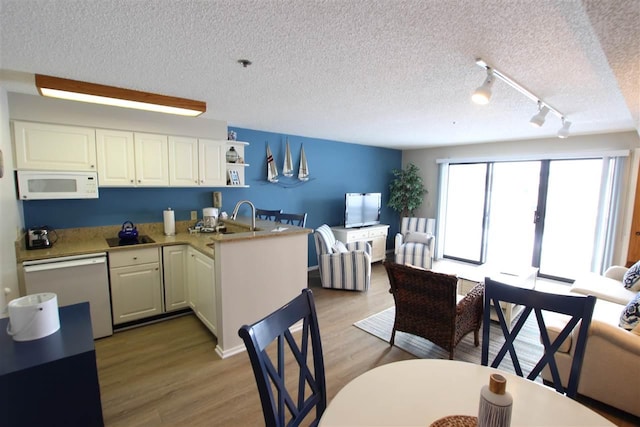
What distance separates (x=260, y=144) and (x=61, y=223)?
A: 253cm

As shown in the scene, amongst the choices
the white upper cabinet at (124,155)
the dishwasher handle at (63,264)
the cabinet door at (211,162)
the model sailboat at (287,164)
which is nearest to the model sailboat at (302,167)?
the model sailboat at (287,164)

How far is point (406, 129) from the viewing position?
4.19m

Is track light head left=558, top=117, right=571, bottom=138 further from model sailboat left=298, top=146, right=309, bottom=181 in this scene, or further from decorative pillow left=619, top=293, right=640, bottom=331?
model sailboat left=298, top=146, right=309, bottom=181

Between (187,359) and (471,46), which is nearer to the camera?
(471,46)

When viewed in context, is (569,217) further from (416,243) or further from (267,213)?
(267,213)

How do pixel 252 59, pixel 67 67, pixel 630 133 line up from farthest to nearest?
pixel 630 133, pixel 67 67, pixel 252 59

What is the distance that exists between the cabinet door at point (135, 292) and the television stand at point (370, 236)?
9.44 feet

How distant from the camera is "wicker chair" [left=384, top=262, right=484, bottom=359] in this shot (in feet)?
7.93

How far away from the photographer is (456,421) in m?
0.97

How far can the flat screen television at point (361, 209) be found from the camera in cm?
522

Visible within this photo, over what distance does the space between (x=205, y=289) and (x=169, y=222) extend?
111cm

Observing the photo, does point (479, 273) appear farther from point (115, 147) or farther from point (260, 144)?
point (115, 147)

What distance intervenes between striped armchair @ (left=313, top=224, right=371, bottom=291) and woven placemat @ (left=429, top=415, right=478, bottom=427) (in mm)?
3150

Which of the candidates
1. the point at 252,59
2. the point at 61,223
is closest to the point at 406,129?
the point at 252,59
